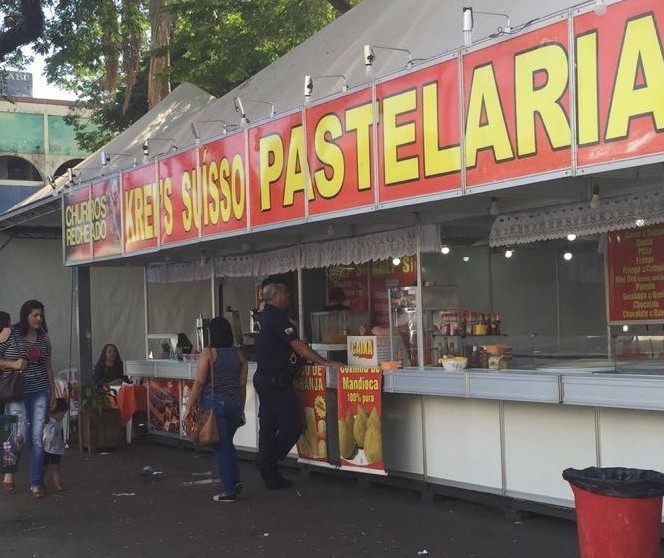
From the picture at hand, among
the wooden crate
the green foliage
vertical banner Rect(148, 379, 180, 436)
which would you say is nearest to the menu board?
vertical banner Rect(148, 379, 180, 436)

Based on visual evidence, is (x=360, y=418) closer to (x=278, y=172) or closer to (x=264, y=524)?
(x=264, y=524)

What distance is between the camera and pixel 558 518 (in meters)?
6.44

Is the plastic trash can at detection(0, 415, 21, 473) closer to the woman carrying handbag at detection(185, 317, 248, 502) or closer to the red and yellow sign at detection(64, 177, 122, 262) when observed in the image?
the woman carrying handbag at detection(185, 317, 248, 502)

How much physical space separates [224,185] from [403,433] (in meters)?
3.02

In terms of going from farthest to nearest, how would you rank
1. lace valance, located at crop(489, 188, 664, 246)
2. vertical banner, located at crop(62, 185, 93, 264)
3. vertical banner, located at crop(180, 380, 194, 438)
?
vertical banner, located at crop(62, 185, 93, 264)
vertical banner, located at crop(180, 380, 194, 438)
lace valance, located at crop(489, 188, 664, 246)

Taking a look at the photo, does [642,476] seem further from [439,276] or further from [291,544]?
[439,276]

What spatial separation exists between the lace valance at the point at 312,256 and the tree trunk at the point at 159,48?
6.33 m

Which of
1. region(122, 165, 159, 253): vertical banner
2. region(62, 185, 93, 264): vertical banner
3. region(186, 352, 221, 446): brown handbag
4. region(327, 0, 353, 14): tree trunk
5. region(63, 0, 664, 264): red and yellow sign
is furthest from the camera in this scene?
region(327, 0, 353, 14): tree trunk

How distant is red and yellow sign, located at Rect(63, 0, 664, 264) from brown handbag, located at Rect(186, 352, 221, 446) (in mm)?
1816

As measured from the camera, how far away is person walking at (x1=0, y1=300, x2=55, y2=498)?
7992 mm

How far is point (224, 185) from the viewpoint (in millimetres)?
8633

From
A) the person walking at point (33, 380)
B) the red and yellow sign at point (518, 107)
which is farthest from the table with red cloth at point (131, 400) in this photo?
the red and yellow sign at point (518, 107)

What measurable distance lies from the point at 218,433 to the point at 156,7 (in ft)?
40.8

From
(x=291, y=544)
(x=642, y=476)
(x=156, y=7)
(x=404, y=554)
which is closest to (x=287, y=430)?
(x=291, y=544)
